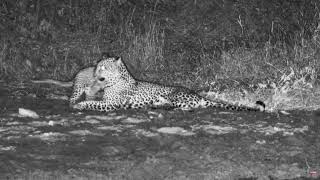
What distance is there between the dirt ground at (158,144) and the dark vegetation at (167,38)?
7.97 feet

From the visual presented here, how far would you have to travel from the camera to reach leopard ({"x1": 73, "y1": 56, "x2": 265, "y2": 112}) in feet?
30.8

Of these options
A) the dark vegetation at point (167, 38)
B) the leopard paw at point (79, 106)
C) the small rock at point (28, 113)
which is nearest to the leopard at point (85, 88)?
the leopard paw at point (79, 106)

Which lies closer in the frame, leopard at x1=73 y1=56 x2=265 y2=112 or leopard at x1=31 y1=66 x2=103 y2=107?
leopard at x1=73 y1=56 x2=265 y2=112

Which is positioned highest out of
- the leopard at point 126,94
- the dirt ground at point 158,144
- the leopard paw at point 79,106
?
the leopard at point 126,94

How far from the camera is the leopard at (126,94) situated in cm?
938

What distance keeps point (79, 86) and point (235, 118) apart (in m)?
2.47

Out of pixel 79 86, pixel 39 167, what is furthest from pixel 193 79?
pixel 39 167

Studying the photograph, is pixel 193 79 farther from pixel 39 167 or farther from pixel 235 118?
pixel 39 167

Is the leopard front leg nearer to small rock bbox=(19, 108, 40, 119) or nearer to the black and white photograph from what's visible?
the black and white photograph

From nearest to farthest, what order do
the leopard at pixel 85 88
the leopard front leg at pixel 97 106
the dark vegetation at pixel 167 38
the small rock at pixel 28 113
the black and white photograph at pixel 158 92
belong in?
1. the black and white photograph at pixel 158 92
2. the small rock at pixel 28 113
3. the leopard front leg at pixel 97 106
4. the leopard at pixel 85 88
5. the dark vegetation at pixel 167 38

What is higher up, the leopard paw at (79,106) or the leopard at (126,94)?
the leopard at (126,94)

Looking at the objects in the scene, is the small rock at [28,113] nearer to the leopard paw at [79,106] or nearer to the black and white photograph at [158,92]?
the black and white photograph at [158,92]

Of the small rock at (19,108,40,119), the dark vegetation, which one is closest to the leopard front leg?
the small rock at (19,108,40,119)

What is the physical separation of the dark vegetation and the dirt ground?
243 cm
